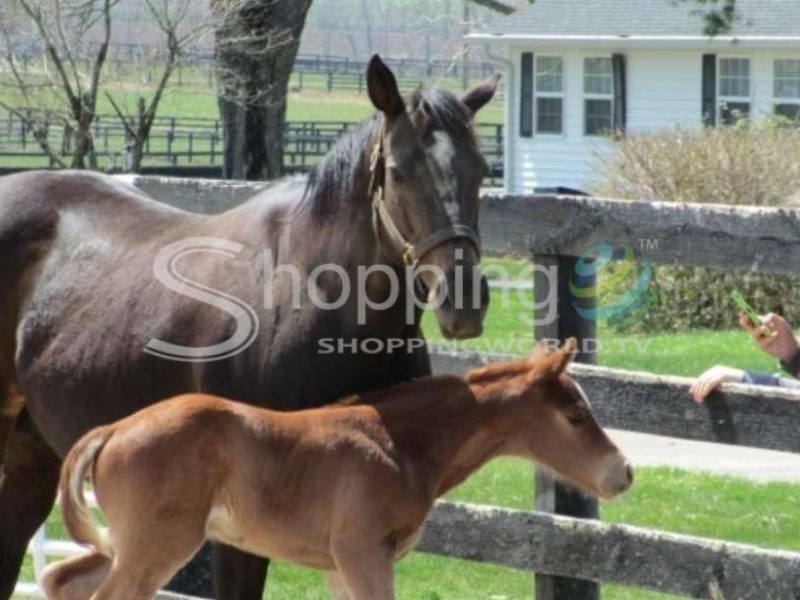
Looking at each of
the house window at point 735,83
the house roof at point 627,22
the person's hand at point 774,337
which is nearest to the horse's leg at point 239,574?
the person's hand at point 774,337

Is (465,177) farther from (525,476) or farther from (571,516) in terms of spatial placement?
(525,476)

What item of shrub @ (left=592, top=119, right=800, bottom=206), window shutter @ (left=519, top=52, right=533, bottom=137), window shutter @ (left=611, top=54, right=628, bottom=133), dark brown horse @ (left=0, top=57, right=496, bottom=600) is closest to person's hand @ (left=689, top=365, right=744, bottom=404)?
dark brown horse @ (left=0, top=57, right=496, bottom=600)

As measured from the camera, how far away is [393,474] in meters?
4.37

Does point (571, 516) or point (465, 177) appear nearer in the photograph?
point (465, 177)

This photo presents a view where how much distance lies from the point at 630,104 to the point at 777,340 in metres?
27.2

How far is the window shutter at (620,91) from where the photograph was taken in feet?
104

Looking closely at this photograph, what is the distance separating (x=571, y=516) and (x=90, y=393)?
65.8 inches

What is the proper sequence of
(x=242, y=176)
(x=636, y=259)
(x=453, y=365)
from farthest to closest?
1. (x=242, y=176)
2. (x=453, y=365)
3. (x=636, y=259)

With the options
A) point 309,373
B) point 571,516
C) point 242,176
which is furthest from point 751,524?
point 242,176

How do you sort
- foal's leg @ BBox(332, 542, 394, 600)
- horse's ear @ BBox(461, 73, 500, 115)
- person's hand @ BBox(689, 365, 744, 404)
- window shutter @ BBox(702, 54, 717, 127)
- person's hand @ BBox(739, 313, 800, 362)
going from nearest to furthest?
foal's leg @ BBox(332, 542, 394, 600)
horse's ear @ BBox(461, 73, 500, 115)
person's hand @ BBox(739, 313, 800, 362)
person's hand @ BBox(689, 365, 744, 404)
window shutter @ BBox(702, 54, 717, 127)

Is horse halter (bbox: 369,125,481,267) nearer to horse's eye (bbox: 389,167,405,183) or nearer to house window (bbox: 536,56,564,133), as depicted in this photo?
horse's eye (bbox: 389,167,405,183)

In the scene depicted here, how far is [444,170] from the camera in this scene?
15.1ft

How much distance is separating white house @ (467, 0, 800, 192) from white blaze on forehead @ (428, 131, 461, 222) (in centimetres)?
2460

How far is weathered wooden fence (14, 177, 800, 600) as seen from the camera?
500cm
